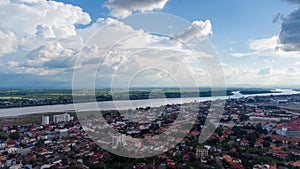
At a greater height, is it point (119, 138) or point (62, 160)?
point (119, 138)

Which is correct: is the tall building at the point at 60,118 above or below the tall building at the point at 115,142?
below

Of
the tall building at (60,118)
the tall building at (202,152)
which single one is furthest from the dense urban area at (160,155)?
the tall building at (60,118)

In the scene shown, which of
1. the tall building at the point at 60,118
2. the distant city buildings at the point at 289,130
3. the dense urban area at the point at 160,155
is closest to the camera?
the dense urban area at the point at 160,155

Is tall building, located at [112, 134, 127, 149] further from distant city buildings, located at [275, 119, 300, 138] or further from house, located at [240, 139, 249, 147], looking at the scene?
distant city buildings, located at [275, 119, 300, 138]

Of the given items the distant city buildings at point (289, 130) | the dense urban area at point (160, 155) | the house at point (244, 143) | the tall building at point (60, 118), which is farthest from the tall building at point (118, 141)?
the tall building at point (60, 118)

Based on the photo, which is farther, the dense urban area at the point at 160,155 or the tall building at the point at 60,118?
the tall building at the point at 60,118

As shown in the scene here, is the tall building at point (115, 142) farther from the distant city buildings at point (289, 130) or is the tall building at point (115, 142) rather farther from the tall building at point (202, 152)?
the distant city buildings at point (289, 130)

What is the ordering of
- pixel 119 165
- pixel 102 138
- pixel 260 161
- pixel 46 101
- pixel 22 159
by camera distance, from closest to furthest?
pixel 119 165 < pixel 260 161 < pixel 22 159 < pixel 102 138 < pixel 46 101

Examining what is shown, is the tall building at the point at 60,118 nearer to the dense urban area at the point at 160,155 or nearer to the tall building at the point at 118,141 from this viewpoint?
the dense urban area at the point at 160,155

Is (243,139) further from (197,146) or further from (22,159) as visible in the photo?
(22,159)

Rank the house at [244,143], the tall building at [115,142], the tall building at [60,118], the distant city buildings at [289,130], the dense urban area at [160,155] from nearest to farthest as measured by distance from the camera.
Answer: the dense urban area at [160,155] → the tall building at [115,142] → the house at [244,143] → the distant city buildings at [289,130] → the tall building at [60,118]

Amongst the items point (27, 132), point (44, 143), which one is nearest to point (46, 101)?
point (27, 132)
